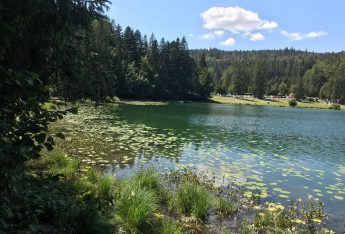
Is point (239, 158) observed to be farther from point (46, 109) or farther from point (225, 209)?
point (46, 109)

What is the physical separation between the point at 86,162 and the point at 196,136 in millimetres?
16050

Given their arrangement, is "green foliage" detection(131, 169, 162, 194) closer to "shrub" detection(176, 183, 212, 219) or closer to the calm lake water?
"shrub" detection(176, 183, 212, 219)

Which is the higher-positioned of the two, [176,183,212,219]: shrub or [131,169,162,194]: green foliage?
[131,169,162,194]: green foliage

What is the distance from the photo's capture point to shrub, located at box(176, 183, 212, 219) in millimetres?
10117

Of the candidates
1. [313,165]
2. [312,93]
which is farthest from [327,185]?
[312,93]

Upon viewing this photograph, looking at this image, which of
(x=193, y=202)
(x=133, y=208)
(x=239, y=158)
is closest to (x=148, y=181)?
(x=193, y=202)

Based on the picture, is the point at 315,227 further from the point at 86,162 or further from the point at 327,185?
the point at 86,162

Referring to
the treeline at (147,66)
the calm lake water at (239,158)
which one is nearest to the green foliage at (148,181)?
the calm lake water at (239,158)

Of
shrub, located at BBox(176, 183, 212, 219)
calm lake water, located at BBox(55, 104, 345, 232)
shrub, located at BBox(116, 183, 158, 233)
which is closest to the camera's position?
shrub, located at BBox(116, 183, 158, 233)

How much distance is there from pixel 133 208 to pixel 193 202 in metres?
2.73

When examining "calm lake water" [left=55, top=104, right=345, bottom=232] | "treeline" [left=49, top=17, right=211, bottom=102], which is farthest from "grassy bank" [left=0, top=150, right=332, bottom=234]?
"treeline" [left=49, top=17, right=211, bottom=102]

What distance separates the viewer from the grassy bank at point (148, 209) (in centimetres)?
661

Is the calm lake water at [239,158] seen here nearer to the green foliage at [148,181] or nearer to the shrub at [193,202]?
the shrub at [193,202]

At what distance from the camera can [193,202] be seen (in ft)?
34.6
